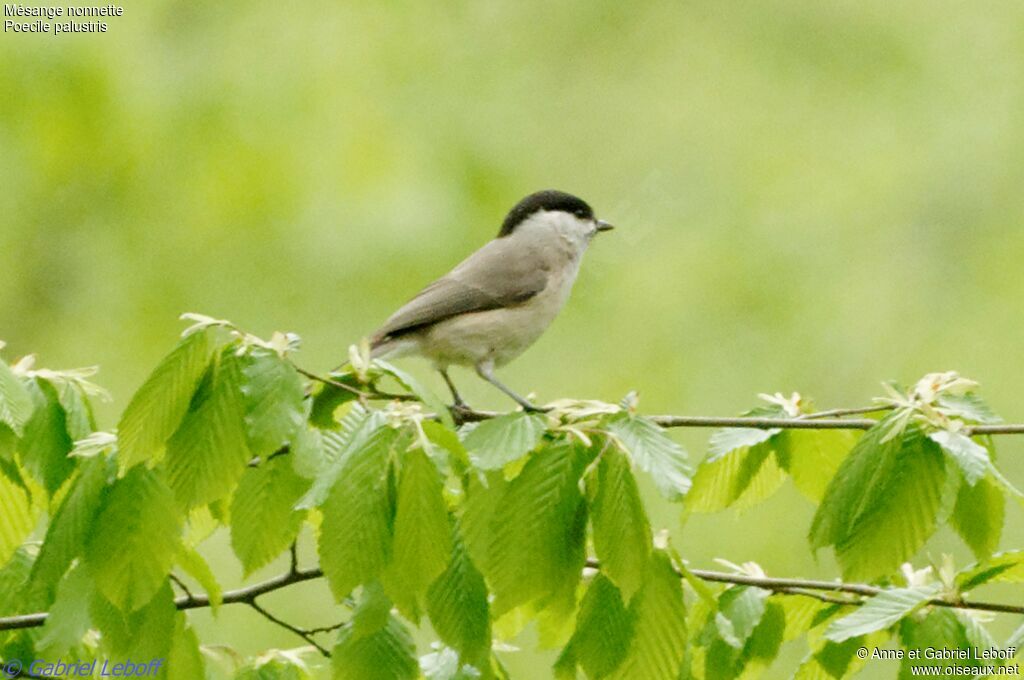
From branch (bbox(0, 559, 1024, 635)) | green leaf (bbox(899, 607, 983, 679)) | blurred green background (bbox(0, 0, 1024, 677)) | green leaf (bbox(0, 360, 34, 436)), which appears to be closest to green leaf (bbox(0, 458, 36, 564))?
branch (bbox(0, 559, 1024, 635))

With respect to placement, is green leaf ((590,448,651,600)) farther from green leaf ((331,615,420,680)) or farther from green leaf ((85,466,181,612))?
green leaf ((85,466,181,612))

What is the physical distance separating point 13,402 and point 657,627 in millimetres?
1014

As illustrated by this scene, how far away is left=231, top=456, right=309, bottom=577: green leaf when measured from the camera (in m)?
2.05

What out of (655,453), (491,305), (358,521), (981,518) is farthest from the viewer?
(491,305)

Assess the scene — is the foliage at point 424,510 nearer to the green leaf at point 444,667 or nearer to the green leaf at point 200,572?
the green leaf at point 200,572

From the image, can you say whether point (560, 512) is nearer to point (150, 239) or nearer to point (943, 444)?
point (943, 444)

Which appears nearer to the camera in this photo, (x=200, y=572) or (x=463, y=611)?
(x=463, y=611)

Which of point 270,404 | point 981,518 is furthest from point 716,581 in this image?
point 270,404

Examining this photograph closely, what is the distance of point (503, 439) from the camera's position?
1.89m

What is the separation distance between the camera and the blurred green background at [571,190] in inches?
257

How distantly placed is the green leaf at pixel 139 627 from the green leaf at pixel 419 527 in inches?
18.1

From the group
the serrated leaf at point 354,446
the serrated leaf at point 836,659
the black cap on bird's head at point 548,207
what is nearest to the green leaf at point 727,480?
the serrated leaf at point 836,659

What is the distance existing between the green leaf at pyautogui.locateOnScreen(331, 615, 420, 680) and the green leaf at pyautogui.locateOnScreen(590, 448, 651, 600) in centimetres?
49

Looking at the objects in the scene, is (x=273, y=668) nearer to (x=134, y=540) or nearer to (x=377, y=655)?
(x=377, y=655)
